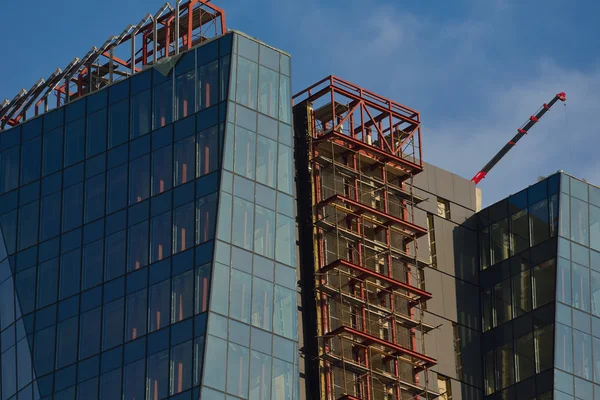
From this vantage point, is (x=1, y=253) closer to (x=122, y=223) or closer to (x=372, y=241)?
(x=122, y=223)

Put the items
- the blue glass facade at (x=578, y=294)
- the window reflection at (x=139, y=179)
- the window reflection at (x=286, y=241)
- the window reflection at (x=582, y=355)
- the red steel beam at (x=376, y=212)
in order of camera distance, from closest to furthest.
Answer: the window reflection at (x=286, y=241) < the window reflection at (x=139, y=179) < the red steel beam at (x=376, y=212) < the blue glass facade at (x=578, y=294) < the window reflection at (x=582, y=355)

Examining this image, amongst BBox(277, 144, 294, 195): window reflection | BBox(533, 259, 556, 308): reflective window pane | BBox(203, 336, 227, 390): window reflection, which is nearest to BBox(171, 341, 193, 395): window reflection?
BBox(203, 336, 227, 390): window reflection

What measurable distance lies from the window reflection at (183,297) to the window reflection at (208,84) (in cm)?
1322

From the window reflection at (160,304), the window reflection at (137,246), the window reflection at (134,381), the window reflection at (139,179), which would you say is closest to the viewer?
the window reflection at (134,381)

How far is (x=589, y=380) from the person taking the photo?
446ft

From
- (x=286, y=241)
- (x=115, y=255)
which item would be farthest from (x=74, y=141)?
(x=286, y=241)

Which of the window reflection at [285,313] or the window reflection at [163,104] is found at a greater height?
the window reflection at [163,104]

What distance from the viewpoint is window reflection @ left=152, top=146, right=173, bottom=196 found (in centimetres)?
12400

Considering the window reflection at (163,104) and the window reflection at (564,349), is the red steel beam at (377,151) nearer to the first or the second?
the window reflection at (163,104)

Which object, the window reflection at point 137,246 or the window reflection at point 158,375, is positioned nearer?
the window reflection at point 158,375

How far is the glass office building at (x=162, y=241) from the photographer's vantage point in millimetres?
117125

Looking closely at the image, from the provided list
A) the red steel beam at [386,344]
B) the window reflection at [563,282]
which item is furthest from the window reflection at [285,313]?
the window reflection at [563,282]

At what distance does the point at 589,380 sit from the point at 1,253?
47.1 metres

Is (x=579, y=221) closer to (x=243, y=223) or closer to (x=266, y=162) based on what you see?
(x=266, y=162)
